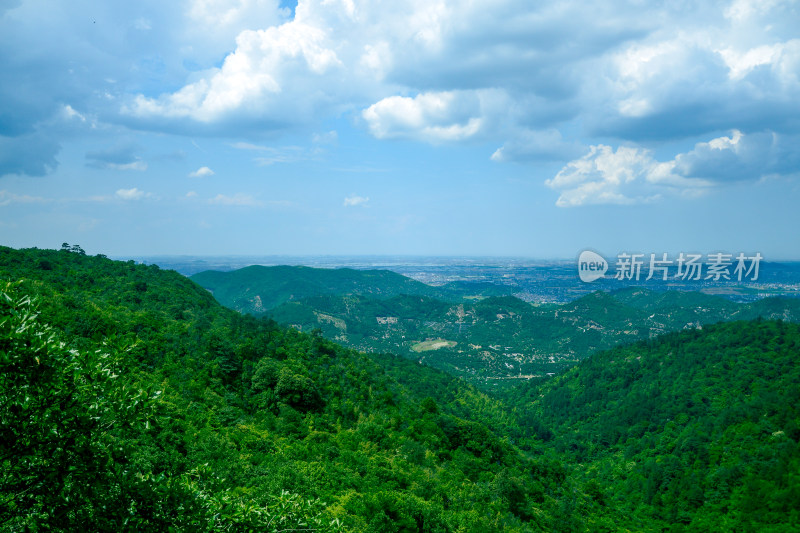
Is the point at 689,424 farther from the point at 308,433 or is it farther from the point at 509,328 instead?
the point at 509,328

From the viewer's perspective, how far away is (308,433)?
106 feet

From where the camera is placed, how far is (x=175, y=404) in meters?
26.8

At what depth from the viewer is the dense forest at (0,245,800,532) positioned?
6.43 meters

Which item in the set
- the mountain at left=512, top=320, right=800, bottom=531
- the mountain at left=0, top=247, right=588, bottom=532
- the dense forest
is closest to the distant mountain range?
the mountain at left=512, top=320, right=800, bottom=531

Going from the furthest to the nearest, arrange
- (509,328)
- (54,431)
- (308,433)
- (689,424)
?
(509,328) < (689,424) < (308,433) < (54,431)

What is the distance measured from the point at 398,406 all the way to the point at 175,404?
24.6m

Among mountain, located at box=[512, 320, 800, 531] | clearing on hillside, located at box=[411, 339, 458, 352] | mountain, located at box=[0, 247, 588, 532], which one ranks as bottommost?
clearing on hillside, located at box=[411, 339, 458, 352]

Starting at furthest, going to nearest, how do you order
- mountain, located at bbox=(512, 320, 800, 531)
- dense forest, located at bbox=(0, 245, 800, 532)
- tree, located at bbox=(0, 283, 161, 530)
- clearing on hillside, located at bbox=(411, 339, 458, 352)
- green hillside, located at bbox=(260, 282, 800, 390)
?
clearing on hillside, located at bbox=(411, 339, 458, 352), green hillside, located at bbox=(260, 282, 800, 390), mountain, located at bbox=(512, 320, 800, 531), dense forest, located at bbox=(0, 245, 800, 532), tree, located at bbox=(0, 283, 161, 530)

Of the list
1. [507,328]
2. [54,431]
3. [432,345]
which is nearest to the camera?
[54,431]

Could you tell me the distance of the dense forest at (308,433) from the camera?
6.43 m

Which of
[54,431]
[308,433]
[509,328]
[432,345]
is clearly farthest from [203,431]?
[509,328]

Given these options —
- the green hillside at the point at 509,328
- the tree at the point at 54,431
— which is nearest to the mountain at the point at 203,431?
the tree at the point at 54,431

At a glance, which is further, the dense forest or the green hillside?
the green hillside

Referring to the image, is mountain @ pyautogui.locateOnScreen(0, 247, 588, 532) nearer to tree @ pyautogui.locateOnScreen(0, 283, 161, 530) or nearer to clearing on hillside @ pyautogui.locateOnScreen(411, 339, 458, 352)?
tree @ pyautogui.locateOnScreen(0, 283, 161, 530)
